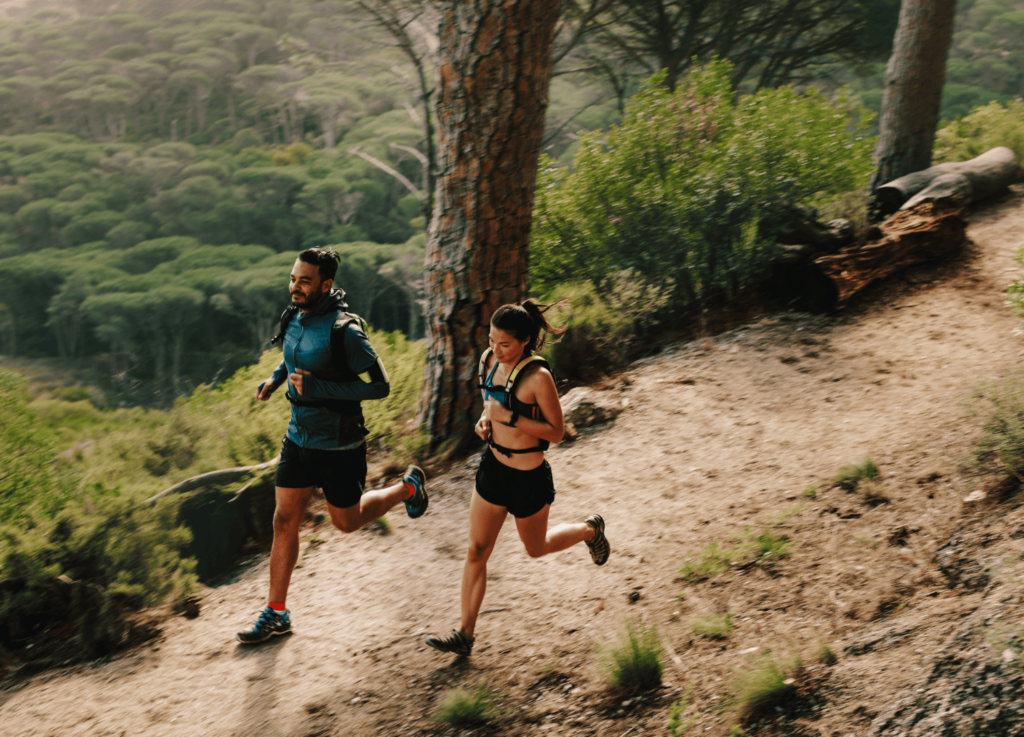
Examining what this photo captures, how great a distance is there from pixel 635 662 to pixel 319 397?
198 centimetres

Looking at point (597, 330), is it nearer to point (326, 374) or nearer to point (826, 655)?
point (326, 374)

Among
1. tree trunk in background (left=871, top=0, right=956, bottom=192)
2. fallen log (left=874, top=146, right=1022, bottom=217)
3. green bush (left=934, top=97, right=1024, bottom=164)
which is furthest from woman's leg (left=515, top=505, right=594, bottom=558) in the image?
green bush (left=934, top=97, right=1024, bottom=164)

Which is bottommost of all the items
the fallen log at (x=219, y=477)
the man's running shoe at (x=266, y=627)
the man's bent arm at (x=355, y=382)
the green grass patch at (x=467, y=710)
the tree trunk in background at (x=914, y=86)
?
the fallen log at (x=219, y=477)

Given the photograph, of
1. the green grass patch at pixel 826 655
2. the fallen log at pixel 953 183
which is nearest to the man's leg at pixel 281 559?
the green grass patch at pixel 826 655

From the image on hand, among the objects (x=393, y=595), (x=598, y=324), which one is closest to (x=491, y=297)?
(x=598, y=324)

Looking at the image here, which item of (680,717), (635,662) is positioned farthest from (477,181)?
(680,717)

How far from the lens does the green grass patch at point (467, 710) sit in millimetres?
3020

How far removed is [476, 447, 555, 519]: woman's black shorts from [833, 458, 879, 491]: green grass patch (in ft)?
6.29

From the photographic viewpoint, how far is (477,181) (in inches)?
223

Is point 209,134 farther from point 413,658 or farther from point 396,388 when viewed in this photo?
point 413,658

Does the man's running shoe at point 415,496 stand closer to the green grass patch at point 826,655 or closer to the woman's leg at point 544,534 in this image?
the woman's leg at point 544,534

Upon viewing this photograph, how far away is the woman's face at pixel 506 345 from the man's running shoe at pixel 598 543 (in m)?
1.14

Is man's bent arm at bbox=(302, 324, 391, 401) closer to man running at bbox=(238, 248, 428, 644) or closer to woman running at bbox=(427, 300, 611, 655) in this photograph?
man running at bbox=(238, 248, 428, 644)

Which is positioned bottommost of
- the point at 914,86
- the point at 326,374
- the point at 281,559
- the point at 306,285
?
the point at 281,559
